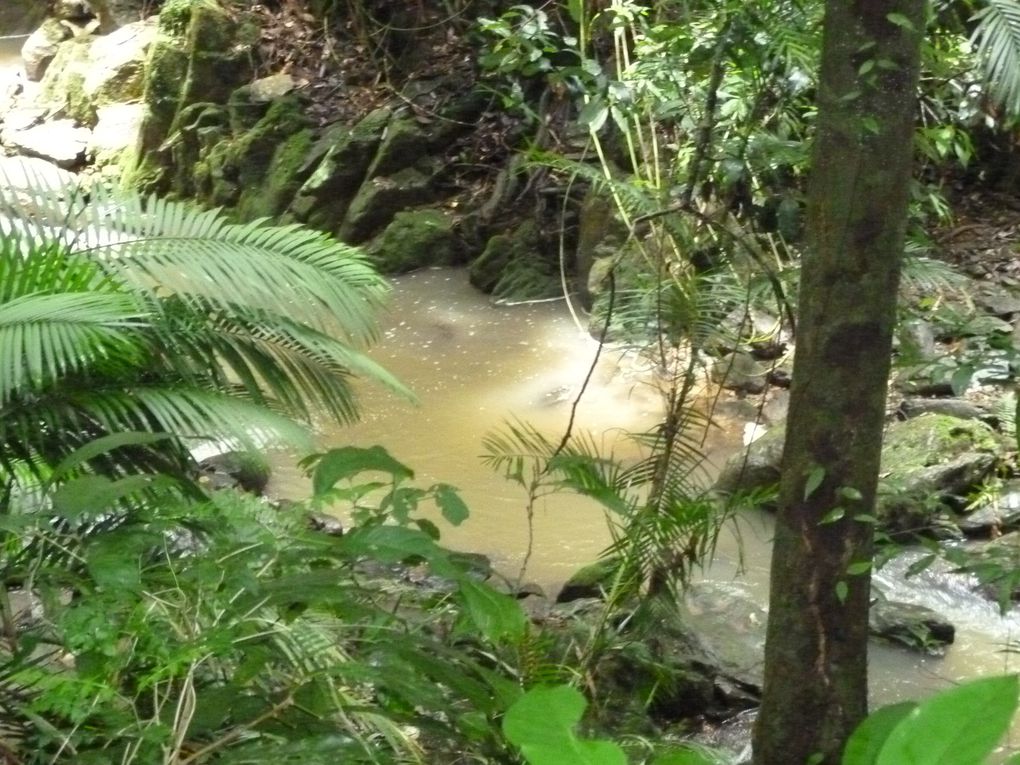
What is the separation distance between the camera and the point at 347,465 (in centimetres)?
191

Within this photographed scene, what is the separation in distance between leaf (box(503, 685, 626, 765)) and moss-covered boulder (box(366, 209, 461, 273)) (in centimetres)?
738

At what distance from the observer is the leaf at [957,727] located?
0.75 metres

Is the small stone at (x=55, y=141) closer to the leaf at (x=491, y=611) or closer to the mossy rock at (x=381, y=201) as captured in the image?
the mossy rock at (x=381, y=201)

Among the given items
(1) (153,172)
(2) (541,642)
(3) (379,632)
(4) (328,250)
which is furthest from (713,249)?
(1) (153,172)

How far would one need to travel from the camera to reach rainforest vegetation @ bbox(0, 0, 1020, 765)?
1612 millimetres

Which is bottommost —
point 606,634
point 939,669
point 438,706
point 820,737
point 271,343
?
point 939,669

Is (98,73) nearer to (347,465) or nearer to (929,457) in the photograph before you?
(929,457)

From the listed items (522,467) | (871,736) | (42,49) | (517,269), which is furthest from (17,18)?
(871,736)

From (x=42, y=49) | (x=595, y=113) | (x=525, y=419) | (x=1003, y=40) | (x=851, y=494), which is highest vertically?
(x=42, y=49)

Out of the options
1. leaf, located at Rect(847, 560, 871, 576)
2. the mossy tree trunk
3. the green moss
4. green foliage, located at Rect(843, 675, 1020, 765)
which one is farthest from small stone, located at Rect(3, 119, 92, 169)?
green foliage, located at Rect(843, 675, 1020, 765)

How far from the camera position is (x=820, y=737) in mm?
2070

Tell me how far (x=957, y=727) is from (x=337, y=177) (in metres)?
8.46

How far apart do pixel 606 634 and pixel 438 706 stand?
138 centimetres

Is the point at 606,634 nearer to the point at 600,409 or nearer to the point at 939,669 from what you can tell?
the point at 939,669
